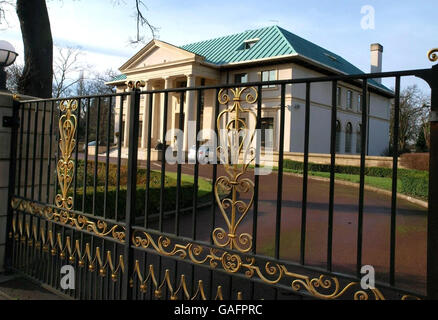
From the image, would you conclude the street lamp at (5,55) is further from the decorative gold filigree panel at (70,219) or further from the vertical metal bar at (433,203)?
the vertical metal bar at (433,203)

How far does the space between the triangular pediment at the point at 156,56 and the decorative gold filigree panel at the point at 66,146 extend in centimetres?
2295

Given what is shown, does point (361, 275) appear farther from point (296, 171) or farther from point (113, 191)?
point (296, 171)

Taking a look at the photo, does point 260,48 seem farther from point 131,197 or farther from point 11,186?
point 131,197

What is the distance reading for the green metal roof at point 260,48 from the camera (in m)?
24.4

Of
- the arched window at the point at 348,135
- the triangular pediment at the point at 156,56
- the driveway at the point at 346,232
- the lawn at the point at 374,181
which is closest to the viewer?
the driveway at the point at 346,232

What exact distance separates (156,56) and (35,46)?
75.0ft

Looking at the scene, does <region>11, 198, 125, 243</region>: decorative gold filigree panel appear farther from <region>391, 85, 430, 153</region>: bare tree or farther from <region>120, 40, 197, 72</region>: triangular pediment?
<region>391, 85, 430, 153</region>: bare tree

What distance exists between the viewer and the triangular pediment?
2700cm

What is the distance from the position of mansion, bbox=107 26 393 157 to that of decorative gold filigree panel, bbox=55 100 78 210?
51.9 feet

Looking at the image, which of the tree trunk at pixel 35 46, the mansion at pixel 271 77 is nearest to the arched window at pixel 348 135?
the mansion at pixel 271 77

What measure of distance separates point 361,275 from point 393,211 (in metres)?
0.44

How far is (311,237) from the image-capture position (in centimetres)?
696

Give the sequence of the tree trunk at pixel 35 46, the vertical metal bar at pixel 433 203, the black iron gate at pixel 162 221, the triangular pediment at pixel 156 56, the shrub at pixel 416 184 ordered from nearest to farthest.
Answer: the vertical metal bar at pixel 433 203
the black iron gate at pixel 162 221
the tree trunk at pixel 35 46
the shrub at pixel 416 184
the triangular pediment at pixel 156 56

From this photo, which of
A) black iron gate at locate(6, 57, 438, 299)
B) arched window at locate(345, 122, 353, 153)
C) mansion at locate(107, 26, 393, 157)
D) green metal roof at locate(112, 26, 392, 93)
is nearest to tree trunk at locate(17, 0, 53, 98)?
black iron gate at locate(6, 57, 438, 299)
